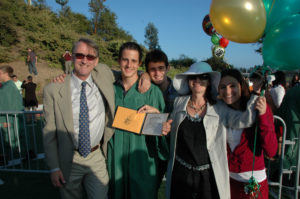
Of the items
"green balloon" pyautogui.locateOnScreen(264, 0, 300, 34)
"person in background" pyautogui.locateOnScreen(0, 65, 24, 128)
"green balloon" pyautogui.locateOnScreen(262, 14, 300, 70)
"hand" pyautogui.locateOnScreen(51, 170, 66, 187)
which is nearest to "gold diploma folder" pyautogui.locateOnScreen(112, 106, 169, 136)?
"hand" pyautogui.locateOnScreen(51, 170, 66, 187)

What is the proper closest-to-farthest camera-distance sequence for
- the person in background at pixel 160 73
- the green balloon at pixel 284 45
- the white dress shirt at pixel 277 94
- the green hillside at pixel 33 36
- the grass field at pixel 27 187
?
the green balloon at pixel 284 45 < the person in background at pixel 160 73 < the grass field at pixel 27 187 < the white dress shirt at pixel 277 94 < the green hillside at pixel 33 36

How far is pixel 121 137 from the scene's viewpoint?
2100mm

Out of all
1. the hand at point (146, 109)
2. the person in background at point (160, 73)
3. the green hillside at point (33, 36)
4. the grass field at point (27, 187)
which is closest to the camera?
the hand at point (146, 109)

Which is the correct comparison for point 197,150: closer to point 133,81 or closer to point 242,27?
point 133,81

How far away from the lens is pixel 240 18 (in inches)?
74.8

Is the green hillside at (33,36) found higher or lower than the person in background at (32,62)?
higher

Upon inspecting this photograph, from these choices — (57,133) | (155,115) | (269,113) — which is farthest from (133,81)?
(269,113)

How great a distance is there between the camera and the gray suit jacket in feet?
6.66

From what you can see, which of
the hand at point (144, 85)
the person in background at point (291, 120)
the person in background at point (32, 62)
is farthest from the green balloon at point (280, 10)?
the person in background at point (32, 62)

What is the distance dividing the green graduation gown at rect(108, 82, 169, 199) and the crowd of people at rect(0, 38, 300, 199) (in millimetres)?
11

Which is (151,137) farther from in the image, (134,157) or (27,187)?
(27,187)

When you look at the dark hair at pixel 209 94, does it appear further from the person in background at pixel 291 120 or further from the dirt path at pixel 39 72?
the dirt path at pixel 39 72

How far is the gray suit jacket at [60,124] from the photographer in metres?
2.03

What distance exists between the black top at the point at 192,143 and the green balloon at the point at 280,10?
4.26 ft
